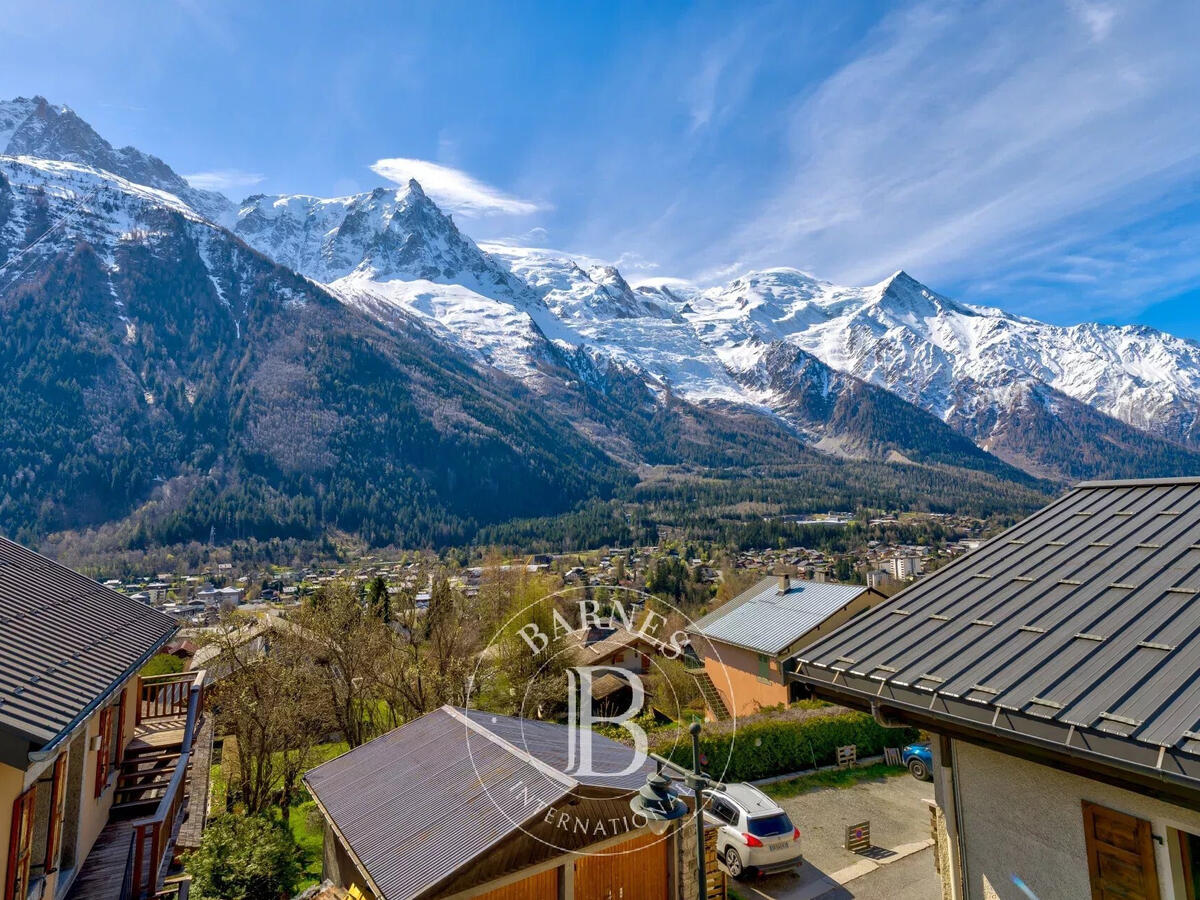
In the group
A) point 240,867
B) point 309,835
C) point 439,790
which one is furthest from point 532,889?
point 309,835

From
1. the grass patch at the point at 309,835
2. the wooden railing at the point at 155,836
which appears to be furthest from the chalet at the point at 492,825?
the grass patch at the point at 309,835

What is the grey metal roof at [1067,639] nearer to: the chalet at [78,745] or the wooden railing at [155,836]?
the chalet at [78,745]

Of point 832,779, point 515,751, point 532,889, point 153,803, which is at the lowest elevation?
point 832,779

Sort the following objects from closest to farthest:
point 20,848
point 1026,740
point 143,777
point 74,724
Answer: point 1026,740 → point 74,724 → point 20,848 → point 143,777

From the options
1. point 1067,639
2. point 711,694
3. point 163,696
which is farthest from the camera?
point 711,694

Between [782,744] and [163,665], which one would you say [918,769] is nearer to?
[782,744]

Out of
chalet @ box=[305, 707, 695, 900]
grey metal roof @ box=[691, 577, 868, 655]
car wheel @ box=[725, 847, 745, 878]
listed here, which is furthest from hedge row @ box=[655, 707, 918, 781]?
chalet @ box=[305, 707, 695, 900]

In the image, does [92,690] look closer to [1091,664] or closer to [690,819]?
[690,819]
